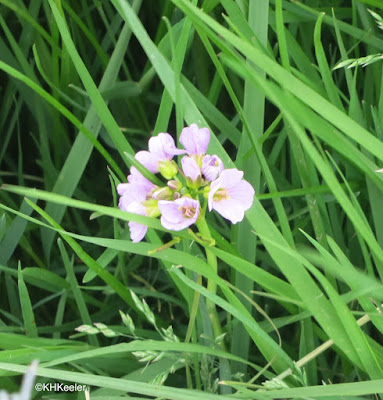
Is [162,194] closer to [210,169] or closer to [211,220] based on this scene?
[210,169]

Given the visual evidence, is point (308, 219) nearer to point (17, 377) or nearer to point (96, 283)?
point (96, 283)

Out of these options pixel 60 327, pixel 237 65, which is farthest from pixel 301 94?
pixel 60 327

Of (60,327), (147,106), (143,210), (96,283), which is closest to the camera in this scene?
(143,210)

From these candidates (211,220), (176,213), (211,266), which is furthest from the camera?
(211,220)

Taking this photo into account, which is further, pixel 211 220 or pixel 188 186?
pixel 211 220

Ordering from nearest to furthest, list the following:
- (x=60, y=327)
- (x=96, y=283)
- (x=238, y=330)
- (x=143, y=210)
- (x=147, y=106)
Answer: (x=143, y=210) < (x=238, y=330) < (x=60, y=327) < (x=96, y=283) < (x=147, y=106)

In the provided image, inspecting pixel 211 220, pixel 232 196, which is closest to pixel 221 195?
pixel 232 196

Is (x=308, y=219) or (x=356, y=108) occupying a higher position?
(x=356, y=108)
